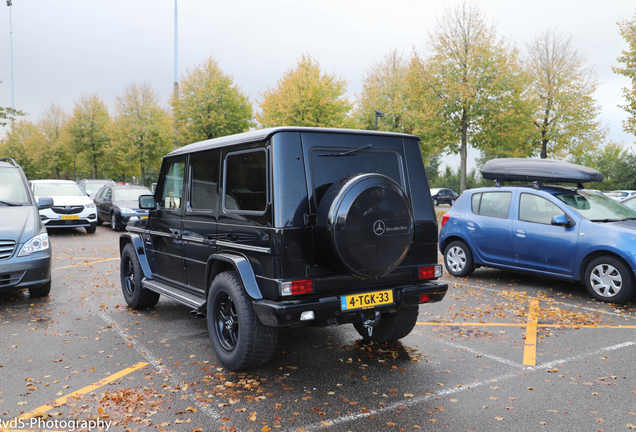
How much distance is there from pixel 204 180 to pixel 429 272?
2460mm

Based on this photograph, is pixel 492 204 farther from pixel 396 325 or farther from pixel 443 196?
pixel 443 196

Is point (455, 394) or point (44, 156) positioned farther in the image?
point (44, 156)

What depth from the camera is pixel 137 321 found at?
5914mm

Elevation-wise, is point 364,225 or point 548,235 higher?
point 364,225

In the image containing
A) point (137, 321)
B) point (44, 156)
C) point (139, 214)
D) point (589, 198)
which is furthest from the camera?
point (44, 156)

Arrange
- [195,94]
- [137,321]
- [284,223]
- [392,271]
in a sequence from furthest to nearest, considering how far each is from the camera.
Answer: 1. [195,94]
2. [137,321]
3. [392,271]
4. [284,223]

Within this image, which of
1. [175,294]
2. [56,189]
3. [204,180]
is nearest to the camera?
[204,180]

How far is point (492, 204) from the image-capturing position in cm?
826

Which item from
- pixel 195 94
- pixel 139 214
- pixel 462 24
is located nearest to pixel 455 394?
pixel 139 214

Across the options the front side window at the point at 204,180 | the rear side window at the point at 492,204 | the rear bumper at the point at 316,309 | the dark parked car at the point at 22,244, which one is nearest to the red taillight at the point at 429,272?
the rear bumper at the point at 316,309

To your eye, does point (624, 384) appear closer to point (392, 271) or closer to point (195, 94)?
point (392, 271)

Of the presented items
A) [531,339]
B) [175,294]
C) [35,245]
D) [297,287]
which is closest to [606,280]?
[531,339]

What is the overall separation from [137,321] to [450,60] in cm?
2258

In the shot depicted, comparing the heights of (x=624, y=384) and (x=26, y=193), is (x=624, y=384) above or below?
below
